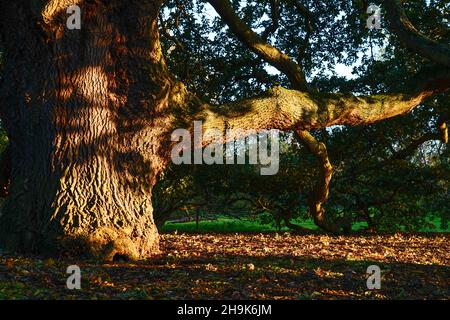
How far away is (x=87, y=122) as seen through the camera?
7094 millimetres

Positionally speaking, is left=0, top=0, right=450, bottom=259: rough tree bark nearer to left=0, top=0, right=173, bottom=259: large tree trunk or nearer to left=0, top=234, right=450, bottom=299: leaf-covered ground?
left=0, top=0, right=173, bottom=259: large tree trunk

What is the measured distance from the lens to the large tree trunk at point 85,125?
6.93m

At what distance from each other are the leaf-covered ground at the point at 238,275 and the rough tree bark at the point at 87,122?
1.84ft

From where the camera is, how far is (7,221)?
7434mm

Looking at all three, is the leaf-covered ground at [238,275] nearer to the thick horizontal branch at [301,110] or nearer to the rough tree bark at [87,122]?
the rough tree bark at [87,122]

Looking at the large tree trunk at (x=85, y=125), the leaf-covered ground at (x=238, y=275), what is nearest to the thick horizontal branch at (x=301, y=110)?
the large tree trunk at (x=85, y=125)

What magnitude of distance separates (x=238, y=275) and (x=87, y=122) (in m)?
2.92

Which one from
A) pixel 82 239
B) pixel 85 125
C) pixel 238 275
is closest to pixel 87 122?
pixel 85 125

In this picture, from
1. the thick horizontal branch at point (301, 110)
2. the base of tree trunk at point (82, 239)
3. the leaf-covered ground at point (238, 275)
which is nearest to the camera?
the leaf-covered ground at point (238, 275)

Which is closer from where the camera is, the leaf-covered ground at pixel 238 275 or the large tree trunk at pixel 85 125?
the leaf-covered ground at pixel 238 275

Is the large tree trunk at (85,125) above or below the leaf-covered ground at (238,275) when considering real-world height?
above

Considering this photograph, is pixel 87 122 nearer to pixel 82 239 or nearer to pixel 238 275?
pixel 82 239
